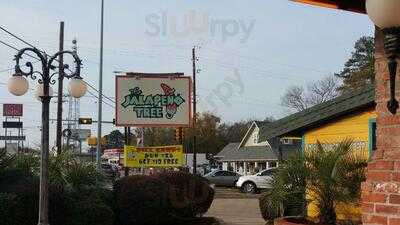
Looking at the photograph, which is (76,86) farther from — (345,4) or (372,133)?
(345,4)

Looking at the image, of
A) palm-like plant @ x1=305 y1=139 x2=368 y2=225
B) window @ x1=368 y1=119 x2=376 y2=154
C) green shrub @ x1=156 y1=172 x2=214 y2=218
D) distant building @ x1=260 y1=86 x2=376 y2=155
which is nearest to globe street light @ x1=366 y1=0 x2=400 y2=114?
palm-like plant @ x1=305 y1=139 x2=368 y2=225

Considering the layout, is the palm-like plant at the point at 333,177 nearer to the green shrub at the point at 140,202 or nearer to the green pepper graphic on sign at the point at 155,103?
the green shrub at the point at 140,202

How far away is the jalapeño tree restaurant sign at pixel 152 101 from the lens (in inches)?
915

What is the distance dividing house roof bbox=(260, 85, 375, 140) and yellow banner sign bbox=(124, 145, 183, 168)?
467cm

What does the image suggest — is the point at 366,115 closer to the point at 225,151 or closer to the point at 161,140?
the point at 225,151

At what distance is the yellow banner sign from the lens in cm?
2253

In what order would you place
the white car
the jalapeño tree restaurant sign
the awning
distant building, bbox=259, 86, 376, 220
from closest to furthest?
the awning → distant building, bbox=259, 86, 376, 220 → the jalapeño tree restaurant sign → the white car

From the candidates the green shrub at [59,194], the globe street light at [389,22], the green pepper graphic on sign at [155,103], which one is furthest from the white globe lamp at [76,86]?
the globe street light at [389,22]

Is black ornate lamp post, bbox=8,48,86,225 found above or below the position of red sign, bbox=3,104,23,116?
below

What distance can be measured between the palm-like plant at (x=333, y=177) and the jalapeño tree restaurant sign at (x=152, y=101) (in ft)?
37.2

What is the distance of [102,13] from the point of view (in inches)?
1299

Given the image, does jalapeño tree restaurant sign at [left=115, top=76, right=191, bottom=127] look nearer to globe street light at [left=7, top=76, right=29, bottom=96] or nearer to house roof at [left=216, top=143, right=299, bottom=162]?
globe street light at [left=7, top=76, right=29, bottom=96]

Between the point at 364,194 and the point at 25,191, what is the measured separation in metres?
11.6

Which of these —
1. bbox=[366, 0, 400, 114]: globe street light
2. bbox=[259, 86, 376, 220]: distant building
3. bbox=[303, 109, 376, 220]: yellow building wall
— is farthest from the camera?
bbox=[303, 109, 376, 220]: yellow building wall
